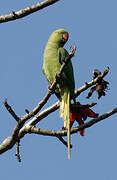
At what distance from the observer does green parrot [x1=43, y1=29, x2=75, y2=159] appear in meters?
4.72

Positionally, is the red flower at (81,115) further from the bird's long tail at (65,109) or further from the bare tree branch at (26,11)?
the bare tree branch at (26,11)

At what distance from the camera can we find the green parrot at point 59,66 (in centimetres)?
472

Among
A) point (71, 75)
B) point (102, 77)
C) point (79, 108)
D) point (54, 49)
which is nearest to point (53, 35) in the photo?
point (54, 49)

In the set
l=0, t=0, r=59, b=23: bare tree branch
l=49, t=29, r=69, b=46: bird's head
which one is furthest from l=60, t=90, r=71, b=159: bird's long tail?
l=0, t=0, r=59, b=23: bare tree branch

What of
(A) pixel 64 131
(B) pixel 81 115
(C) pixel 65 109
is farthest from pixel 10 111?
(C) pixel 65 109

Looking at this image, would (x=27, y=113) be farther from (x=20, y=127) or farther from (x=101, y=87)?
(x=101, y=87)

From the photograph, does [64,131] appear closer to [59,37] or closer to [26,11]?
[26,11]

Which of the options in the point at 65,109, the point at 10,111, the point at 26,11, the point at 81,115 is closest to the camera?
the point at 26,11

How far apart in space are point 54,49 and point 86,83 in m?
1.83

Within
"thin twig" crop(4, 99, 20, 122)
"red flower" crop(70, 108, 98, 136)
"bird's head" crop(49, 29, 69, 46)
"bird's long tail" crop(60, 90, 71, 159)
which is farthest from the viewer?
"bird's head" crop(49, 29, 69, 46)

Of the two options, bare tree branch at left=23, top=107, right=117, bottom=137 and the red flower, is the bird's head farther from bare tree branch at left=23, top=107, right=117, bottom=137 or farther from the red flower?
bare tree branch at left=23, top=107, right=117, bottom=137

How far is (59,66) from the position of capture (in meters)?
4.96

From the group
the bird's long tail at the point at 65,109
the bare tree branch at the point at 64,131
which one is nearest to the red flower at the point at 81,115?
the bird's long tail at the point at 65,109

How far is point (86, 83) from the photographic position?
3.51 m
